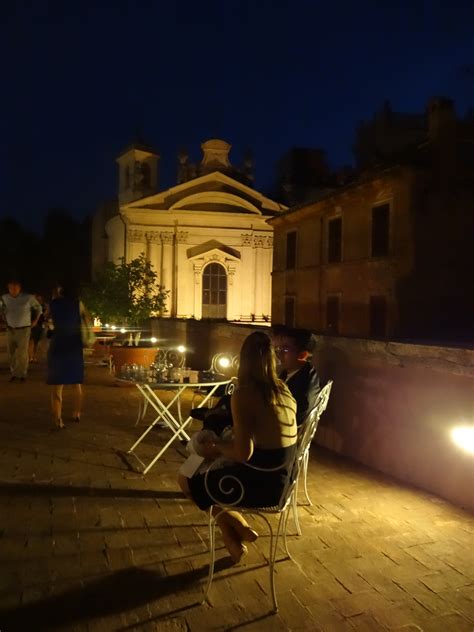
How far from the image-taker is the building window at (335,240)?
22312 mm

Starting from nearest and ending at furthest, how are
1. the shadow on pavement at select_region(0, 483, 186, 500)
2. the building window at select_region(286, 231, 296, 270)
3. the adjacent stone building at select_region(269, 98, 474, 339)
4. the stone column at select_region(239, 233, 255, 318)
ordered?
the shadow on pavement at select_region(0, 483, 186, 500)
the adjacent stone building at select_region(269, 98, 474, 339)
the building window at select_region(286, 231, 296, 270)
the stone column at select_region(239, 233, 255, 318)

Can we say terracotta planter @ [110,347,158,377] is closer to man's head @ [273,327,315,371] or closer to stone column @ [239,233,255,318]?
man's head @ [273,327,315,371]

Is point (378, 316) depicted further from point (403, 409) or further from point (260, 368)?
point (260, 368)

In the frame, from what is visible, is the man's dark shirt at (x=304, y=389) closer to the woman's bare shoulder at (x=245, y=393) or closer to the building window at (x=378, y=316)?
the woman's bare shoulder at (x=245, y=393)

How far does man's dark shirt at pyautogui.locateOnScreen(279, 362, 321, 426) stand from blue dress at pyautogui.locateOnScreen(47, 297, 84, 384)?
136 inches

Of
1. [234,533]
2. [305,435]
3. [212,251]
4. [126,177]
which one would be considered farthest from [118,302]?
[126,177]

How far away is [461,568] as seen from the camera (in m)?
3.57

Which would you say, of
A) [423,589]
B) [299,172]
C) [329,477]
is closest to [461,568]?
[423,589]

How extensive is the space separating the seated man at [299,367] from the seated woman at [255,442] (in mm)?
654

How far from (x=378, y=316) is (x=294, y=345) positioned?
1608cm

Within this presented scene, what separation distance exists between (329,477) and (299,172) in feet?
130

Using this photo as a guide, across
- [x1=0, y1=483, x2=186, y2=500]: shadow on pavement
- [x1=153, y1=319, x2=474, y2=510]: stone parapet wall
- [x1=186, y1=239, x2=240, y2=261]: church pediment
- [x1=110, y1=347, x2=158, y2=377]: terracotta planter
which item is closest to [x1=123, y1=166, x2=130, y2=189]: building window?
[x1=186, y1=239, x2=240, y2=261]: church pediment

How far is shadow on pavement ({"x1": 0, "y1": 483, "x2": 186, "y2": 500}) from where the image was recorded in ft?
15.7

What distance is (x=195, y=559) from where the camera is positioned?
12.0 feet
